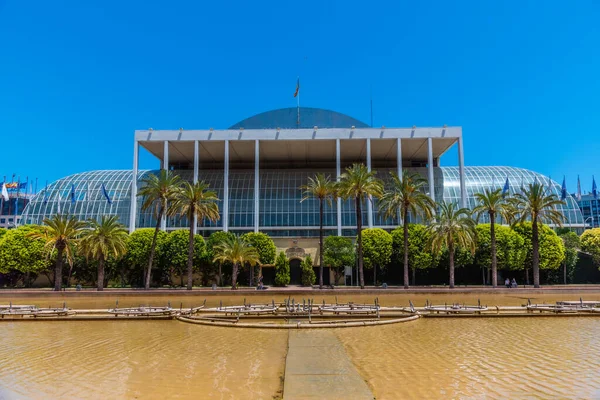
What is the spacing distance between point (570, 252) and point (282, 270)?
37.3 m

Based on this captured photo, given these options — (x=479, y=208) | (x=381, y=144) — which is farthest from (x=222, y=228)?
(x=479, y=208)

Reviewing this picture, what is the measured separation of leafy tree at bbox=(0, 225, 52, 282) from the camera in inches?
2202

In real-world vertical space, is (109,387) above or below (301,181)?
below

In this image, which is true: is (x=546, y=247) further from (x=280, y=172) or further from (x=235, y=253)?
(x=280, y=172)

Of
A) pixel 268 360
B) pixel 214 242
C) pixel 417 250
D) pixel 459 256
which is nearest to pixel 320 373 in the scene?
pixel 268 360

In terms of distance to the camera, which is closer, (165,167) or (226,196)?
(165,167)

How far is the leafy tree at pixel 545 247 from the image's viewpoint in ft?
187

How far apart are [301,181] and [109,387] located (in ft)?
201

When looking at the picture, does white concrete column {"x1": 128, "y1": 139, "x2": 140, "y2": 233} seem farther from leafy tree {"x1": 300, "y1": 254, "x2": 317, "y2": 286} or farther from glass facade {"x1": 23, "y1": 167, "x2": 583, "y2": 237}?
leafy tree {"x1": 300, "y1": 254, "x2": 317, "y2": 286}

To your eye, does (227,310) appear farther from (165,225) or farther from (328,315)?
(165,225)

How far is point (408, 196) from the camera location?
5081 cm

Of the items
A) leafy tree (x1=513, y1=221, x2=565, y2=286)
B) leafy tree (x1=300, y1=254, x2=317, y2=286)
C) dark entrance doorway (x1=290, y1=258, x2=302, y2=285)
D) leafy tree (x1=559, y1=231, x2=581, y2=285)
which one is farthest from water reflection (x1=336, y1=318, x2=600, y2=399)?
leafy tree (x1=559, y1=231, x2=581, y2=285)

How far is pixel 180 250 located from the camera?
57625mm

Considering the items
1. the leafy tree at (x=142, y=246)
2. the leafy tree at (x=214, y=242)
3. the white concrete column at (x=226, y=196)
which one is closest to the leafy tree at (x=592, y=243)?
the leafy tree at (x=214, y=242)
